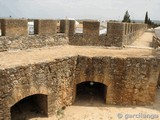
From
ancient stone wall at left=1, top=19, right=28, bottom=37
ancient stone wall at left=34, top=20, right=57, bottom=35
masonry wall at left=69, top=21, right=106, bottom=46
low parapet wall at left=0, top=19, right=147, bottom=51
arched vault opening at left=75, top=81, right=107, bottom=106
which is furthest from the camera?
masonry wall at left=69, top=21, right=106, bottom=46

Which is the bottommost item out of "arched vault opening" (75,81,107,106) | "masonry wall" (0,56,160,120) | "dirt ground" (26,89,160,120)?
"dirt ground" (26,89,160,120)

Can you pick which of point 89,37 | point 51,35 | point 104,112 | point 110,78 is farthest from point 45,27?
point 104,112

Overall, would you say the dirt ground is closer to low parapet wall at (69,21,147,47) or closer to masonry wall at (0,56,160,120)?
masonry wall at (0,56,160,120)

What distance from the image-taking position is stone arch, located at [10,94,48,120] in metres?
8.64

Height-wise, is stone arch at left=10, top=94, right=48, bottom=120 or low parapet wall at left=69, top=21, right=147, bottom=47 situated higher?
low parapet wall at left=69, top=21, right=147, bottom=47

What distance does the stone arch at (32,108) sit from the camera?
8641mm

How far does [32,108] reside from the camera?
360 inches

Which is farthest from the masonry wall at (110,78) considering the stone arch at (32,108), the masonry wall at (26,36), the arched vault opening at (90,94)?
the masonry wall at (26,36)

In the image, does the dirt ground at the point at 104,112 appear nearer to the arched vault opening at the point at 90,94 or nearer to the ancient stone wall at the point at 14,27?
the arched vault opening at the point at 90,94

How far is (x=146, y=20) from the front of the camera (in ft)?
183

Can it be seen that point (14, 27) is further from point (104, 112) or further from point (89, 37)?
point (104, 112)

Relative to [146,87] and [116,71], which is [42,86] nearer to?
[116,71]

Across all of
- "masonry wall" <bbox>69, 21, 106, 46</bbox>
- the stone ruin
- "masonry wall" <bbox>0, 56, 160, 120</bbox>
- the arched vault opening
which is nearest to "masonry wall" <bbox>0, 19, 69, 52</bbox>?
the stone ruin

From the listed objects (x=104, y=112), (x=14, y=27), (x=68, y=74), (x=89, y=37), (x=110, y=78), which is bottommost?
(x=104, y=112)
